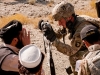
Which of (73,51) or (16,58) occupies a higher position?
(16,58)

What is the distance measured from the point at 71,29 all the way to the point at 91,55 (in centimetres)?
183

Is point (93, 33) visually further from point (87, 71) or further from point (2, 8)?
point (2, 8)

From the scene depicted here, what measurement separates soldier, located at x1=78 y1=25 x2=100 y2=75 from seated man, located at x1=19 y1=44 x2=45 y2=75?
0.72 meters

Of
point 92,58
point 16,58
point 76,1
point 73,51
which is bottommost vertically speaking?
point 76,1

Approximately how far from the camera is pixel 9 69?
3.37 meters

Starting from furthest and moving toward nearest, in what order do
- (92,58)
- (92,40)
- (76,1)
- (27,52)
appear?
(76,1)
(92,40)
(92,58)
(27,52)

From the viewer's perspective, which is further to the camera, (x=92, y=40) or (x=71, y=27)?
(x=71, y=27)

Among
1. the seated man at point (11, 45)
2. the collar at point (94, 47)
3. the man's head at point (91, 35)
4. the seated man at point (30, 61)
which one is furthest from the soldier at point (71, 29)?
the seated man at point (30, 61)

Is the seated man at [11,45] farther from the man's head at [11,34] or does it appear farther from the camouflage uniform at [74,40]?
the camouflage uniform at [74,40]

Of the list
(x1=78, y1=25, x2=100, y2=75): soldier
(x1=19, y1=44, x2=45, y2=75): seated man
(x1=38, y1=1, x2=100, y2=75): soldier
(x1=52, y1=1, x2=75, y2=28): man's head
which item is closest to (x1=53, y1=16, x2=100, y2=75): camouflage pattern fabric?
(x1=38, y1=1, x2=100, y2=75): soldier

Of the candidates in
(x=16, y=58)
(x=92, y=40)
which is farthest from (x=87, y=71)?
(x=16, y=58)

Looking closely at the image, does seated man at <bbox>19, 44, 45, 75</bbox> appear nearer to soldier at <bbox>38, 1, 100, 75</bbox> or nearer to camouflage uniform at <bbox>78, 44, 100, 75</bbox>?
camouflage uniform at <bbox>78, 44, 100, 75</bbox>

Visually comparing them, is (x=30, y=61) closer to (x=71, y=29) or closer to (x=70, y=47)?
(x=70, y=47)

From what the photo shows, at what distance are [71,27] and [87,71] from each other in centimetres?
190
